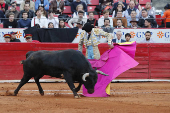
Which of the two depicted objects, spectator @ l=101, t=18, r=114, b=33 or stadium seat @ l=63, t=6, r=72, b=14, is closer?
spectator @ l=101, t=18, r=114, b=33

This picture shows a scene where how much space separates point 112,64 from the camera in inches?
276

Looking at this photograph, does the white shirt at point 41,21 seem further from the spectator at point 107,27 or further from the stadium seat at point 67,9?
the stadium seat at point 67,9

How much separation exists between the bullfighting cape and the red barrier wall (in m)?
2.83

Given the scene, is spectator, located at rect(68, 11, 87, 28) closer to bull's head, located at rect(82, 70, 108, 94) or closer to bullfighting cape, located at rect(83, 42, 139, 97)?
bullfighting cape, located at rect(83, 42, 139, 97)

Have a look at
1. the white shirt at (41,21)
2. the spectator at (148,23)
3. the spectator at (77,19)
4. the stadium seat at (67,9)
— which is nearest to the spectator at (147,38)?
the spectator at (148,23)

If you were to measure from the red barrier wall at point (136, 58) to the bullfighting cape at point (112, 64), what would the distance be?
2.83 metres

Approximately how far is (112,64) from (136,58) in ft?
10.5

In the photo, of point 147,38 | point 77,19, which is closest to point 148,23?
point 147,38

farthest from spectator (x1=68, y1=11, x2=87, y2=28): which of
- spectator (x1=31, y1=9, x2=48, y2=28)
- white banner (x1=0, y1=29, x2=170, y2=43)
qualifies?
spectator (x1=31, y1=9, x2=48, y2=28)

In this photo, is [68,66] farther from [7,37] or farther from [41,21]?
[41,21]

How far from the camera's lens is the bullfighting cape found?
22.3 ft

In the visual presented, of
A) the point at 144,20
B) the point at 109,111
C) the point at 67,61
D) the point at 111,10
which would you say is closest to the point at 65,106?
the point at 109,111

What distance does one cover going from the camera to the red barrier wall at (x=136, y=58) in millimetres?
9859

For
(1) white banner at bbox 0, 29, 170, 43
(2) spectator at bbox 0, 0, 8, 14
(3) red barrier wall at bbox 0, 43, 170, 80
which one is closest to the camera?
(3) red barrier wall at bbox 0, 43, 170, 80
